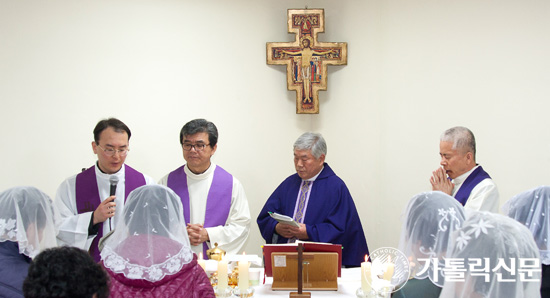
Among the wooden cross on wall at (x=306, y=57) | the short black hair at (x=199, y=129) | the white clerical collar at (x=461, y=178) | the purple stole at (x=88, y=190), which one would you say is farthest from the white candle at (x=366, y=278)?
the wooden cross on wall at (x=306, y=57)

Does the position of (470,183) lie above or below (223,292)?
above

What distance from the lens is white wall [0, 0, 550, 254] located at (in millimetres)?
5664

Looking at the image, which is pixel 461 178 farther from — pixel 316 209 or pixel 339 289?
pixel 339 289

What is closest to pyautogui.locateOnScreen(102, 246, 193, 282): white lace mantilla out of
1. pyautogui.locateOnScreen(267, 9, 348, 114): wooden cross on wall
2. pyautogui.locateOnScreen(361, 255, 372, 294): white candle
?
pyautogui.locateOnScreen(361, 255, 372, 294): white candle

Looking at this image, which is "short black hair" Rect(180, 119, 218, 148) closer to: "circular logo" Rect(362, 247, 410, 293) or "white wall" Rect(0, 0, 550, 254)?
"white wall" Rect(0, 0, 550, 254)

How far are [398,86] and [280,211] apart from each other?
1872 millimetres

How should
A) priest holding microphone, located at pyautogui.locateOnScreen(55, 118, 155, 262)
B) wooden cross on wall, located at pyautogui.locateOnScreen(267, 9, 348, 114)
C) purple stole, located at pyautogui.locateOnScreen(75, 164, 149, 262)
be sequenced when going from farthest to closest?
wooden cross on wall, located at pyautogui.locateOnScreen(267, 9, 348, 114)
purple stole, located at pyautogui.locateOnScreen(75, 164, 149, 262)
priest holding microphone, located at pyautogui.locateOnScreen(55, 118, 155, 262)

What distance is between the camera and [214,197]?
5398mm

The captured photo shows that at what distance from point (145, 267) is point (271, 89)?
3.59 m

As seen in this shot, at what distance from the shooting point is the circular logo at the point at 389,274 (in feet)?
11.4

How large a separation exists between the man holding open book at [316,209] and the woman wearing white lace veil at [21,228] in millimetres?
2204

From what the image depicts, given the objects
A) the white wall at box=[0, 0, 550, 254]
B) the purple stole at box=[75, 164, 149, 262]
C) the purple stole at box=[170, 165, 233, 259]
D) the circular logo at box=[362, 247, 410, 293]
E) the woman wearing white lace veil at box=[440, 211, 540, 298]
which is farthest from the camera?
the white wall at box=[0, 0, 550, 254]

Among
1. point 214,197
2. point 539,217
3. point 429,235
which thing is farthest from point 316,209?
point 539,217

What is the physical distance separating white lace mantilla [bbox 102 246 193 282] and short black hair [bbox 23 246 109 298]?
883mm
